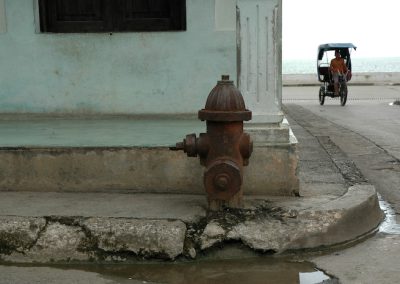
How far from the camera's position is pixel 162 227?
3.56 meters

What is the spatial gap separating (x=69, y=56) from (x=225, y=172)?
2.01 meters

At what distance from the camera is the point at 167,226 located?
356cm

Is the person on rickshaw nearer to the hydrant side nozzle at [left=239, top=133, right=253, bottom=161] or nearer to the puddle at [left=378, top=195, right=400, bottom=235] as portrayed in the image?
the puddle at [left=378, top=195, right=400, bottom=235]

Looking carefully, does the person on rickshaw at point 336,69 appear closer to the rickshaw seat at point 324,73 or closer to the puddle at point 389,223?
the rickshaw seat at point 324,73

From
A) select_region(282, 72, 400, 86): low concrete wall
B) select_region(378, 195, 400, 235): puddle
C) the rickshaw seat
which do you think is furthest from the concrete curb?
select_region(282, 72, 400, 86): low concrete wall

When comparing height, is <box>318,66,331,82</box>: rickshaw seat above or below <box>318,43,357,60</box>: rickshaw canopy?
below

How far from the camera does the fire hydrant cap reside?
3570 millimetres

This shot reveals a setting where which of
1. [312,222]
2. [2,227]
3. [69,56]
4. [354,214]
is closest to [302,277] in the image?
[312,222]

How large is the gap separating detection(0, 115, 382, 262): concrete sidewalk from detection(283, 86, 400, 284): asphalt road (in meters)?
0.18

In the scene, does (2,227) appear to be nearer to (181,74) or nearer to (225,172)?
(225,172)

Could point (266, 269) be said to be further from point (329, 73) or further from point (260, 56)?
point (329, 73)

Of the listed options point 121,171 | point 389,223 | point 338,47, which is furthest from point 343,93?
point 121,171

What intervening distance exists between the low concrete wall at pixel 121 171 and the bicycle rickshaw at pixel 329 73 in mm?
12453

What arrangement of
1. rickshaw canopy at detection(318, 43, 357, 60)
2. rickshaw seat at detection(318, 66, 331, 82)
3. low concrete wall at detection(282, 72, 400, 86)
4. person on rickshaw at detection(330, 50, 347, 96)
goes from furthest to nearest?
low concrete wall at detection(282, 72, 400, 86) → rickshaw canopy at detection(318, 43, 357, 60) → rickshaw seat at detection(318, 66, 331, 82) → person on rickshaw at detection(330, 50, 347, 96)
